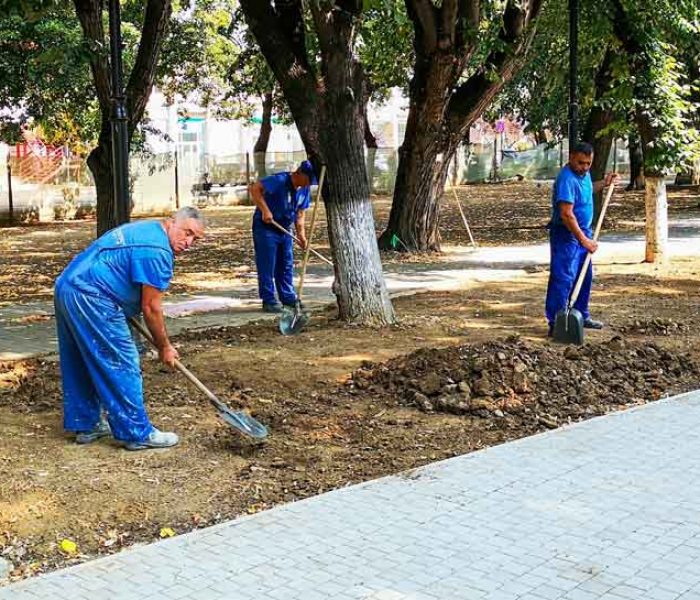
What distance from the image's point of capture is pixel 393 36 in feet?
53.0

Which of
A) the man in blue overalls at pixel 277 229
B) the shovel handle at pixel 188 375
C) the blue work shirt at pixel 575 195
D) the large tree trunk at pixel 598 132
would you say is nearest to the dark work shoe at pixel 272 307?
the man in blue overalls at pixel 277 229

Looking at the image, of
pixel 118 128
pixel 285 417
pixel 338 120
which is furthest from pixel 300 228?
pixel 285 417

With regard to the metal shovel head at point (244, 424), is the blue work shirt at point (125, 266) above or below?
above

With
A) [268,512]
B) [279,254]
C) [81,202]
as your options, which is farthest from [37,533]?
[81,202]

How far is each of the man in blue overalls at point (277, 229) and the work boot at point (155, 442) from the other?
4.37 meters

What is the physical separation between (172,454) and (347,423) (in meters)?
1.19

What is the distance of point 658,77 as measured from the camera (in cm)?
1250

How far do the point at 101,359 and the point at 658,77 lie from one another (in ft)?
30.8

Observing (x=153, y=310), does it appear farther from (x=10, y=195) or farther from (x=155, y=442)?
(x=10, y=195)

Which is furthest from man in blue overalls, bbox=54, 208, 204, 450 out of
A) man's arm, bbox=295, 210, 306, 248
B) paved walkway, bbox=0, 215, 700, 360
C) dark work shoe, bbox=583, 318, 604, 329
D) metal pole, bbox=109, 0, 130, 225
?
dark work shoe, bbox=583, 318, 604, 329

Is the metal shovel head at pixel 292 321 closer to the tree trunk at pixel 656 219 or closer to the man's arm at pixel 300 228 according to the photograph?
the man's arm at pixel 300 228

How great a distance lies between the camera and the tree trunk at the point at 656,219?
13.0 meters

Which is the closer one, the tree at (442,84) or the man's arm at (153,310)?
the man's arm at (153,310)

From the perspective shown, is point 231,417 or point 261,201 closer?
point 231,417
